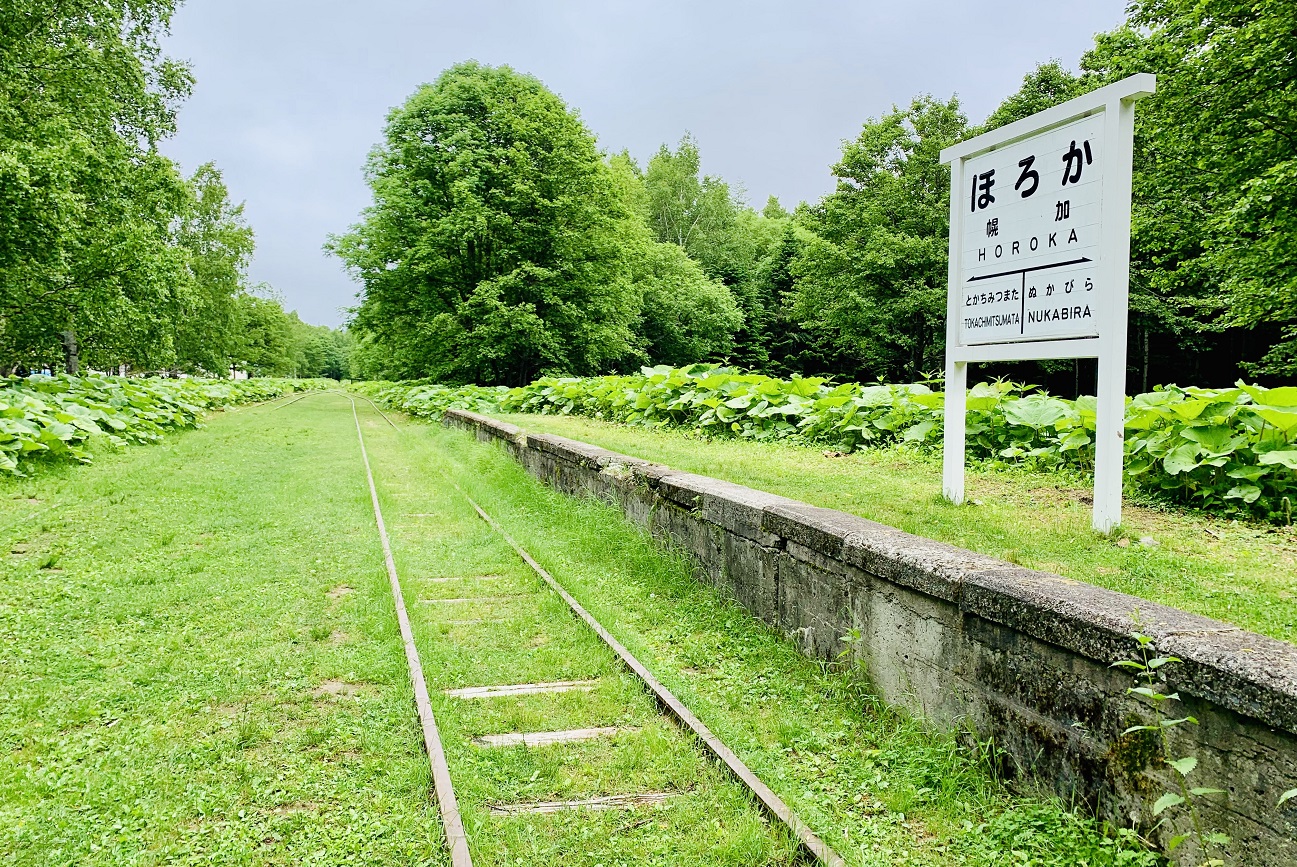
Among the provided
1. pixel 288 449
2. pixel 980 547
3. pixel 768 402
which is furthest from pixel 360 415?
pixel 980 547

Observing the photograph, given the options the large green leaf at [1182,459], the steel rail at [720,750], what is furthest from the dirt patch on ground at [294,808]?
the large green leaf at [1182,459]

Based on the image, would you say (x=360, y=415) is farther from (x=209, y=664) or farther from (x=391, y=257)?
(x=209, y=664)

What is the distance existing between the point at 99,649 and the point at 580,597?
2791mm

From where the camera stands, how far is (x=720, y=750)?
3.21 metres

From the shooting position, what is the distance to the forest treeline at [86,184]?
49.2 ft

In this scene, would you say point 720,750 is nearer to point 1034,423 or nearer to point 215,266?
point 1034,423

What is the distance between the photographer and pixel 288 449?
570 inches

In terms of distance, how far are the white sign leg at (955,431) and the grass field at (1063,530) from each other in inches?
5.4

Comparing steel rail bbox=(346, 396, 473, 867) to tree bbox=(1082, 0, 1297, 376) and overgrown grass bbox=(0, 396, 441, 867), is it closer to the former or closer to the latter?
overgrown grass bbox=(0, 396, 441, 867)

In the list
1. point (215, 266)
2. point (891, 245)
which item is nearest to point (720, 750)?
point (891, 245)

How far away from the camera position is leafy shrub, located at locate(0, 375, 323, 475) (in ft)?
33.0

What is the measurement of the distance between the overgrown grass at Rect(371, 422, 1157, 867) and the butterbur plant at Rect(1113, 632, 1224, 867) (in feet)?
0.54

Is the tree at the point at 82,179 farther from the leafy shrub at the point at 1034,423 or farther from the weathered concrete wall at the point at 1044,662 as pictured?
the weathered concrete wall at the point at 1044,662

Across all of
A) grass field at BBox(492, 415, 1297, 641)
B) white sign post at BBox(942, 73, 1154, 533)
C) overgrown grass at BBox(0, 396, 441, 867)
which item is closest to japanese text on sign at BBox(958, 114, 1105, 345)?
white sign post at BBox(942, 73, 1154, 533)
